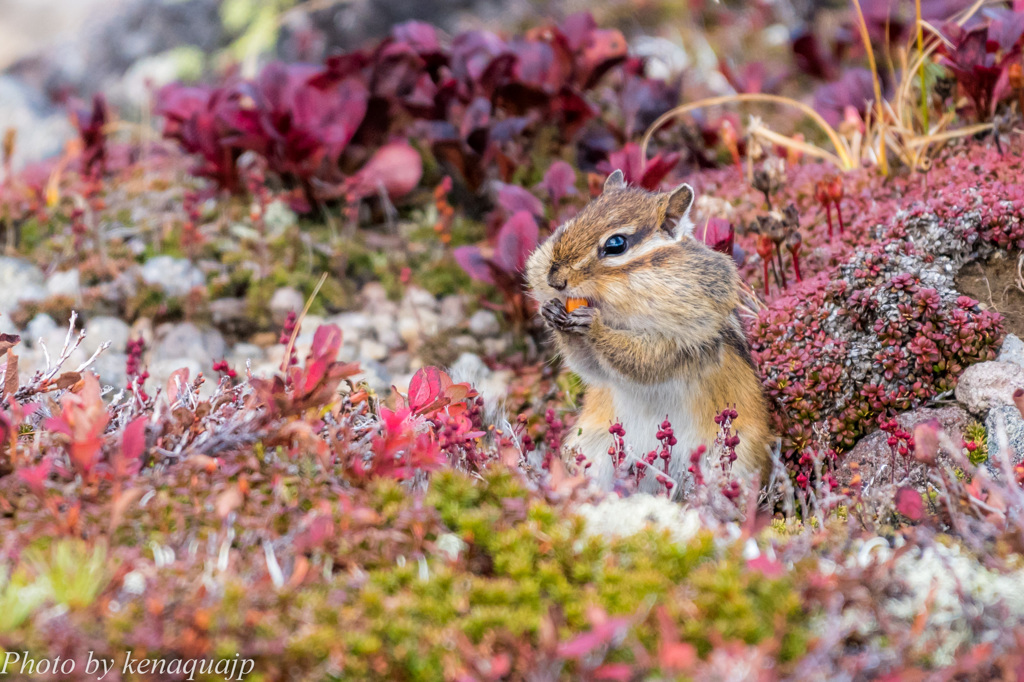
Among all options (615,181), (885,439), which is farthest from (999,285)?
(615,181)

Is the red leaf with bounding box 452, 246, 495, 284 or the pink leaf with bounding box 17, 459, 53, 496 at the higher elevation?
the pink leaf with bounding box 17, 459, 53, 496

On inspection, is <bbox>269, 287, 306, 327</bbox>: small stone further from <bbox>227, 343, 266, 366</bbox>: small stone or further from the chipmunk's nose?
the chipmunk's nose

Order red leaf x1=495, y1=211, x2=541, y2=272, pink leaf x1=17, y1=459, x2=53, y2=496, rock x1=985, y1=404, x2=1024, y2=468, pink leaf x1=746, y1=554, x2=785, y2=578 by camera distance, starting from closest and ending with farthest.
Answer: pink leaf x1=746, y1=554, x2=785, y2=578, pink leaf x1=17, y1=459, x2=53, y2=496, rock x1=985, y1=404, x2=1024, y2=468, red leaf x1=495, y1=211, x2=541, y2=272

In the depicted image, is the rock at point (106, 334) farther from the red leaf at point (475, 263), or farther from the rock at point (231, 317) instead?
the red leaf at point (475, 263)

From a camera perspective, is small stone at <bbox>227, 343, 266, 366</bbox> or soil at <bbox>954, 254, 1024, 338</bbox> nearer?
soil at <bbox>954, 254, 1024, 338</bbox>

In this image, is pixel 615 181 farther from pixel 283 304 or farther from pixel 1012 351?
pixel 283 304

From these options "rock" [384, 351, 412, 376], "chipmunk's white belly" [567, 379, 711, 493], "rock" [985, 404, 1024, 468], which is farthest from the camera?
"rock" [384, 351, 412, 376]

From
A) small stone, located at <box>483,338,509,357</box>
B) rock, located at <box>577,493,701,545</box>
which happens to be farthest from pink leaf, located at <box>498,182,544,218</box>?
rock, located at <box>577,493,701,545</box>

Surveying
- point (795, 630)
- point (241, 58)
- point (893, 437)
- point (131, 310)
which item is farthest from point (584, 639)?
point (241, 58)
